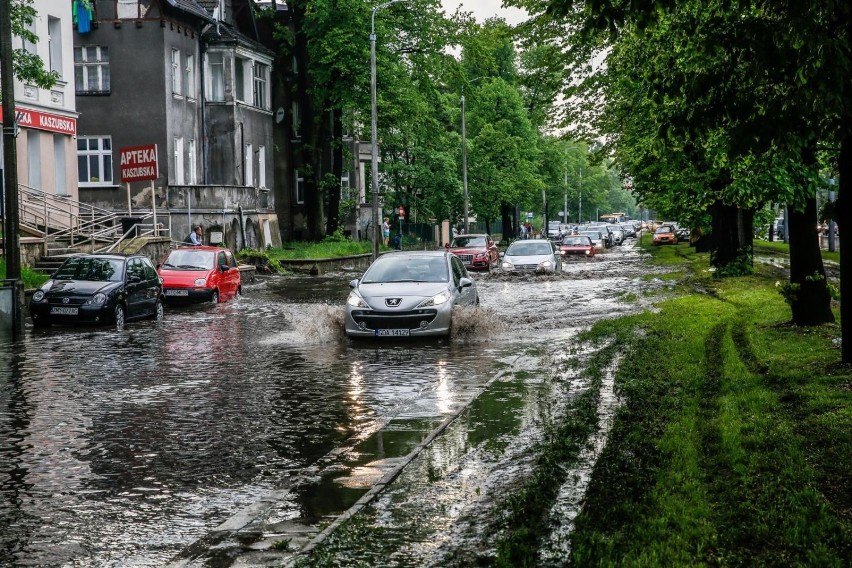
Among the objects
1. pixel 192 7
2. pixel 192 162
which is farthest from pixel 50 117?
pixel 192 7

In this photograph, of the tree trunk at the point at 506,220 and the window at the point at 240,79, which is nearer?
the window at the point at 240,79

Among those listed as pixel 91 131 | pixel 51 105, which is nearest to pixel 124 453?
pixel 51 105

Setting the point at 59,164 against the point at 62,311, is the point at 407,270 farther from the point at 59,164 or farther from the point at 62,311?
the point at 59,164

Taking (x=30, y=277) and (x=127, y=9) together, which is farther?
(x=127, y=9)

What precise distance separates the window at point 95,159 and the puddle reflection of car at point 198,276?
1735 centimetres

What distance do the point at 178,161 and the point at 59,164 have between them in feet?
29.4

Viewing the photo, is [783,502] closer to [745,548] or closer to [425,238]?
[745,548]

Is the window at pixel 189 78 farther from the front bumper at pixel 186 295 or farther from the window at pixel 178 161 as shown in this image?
the front bumper at pixel 186 295

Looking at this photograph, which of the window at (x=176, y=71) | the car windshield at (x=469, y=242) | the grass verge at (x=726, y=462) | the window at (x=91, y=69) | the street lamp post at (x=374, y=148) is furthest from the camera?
the car windshield at (x=469, y=242)

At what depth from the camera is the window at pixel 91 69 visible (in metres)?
48.2

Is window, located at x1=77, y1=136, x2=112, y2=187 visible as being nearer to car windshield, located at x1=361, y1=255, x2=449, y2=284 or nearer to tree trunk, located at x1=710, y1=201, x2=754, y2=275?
tree trunk, located at x1=710, y1=201, x2=754, y2=275

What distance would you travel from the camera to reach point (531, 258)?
141 ft

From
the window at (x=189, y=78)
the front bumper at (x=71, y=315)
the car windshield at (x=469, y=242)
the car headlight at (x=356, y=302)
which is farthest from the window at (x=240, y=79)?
the car headlight at (x=356, y=302)

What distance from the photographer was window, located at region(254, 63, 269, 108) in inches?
2284
